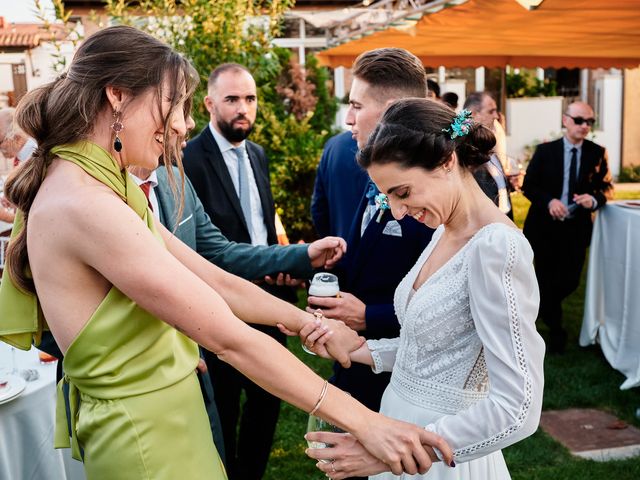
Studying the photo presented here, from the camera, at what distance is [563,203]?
22.7 feet

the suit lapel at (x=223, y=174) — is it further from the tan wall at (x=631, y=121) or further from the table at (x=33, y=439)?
the tan wall at (x=631, y=121)

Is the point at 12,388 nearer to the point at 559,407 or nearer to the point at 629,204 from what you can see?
the point at 559,407

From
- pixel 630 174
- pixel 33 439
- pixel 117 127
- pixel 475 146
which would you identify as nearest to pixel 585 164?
pixel 475 146

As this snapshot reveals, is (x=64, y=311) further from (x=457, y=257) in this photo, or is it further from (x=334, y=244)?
(x=334, y=244)

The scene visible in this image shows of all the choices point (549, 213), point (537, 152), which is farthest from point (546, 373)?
point (537, 152)

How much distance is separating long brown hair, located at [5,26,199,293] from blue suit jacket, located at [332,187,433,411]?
1.17 m

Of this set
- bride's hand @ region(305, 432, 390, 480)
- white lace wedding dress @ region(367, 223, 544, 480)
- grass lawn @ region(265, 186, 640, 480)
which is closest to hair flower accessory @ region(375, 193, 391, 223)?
white lace wedding dress @ region(367, 223, 544, 480)

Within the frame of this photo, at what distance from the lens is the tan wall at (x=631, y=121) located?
62.0 ft

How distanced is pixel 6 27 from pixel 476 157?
21929 millimetres

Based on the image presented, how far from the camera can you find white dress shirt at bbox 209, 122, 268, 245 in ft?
14.9

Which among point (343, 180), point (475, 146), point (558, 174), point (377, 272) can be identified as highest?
point (475, 146)

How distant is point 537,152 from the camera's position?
7129 mm

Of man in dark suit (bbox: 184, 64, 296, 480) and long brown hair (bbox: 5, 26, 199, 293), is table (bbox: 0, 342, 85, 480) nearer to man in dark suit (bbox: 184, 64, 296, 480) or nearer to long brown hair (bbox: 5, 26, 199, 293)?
man in dark suit (bbox: 184, 64, 296, 480)

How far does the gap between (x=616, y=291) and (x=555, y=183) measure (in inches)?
48.1
